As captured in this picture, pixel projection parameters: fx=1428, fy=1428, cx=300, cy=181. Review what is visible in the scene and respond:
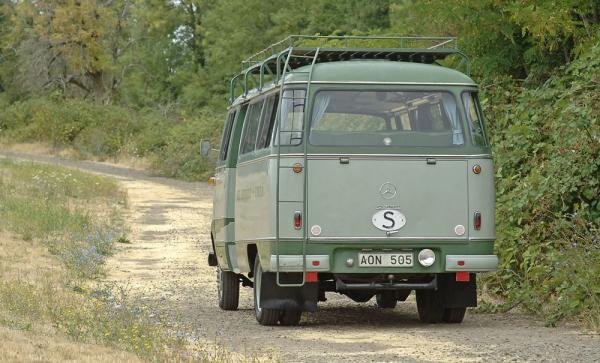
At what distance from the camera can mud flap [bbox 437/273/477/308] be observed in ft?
44.1

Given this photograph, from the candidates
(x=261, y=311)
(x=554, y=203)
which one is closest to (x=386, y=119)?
(x=261, y=311)

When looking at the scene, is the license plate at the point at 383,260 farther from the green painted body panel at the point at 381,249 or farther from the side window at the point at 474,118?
the side window at the point at 474,118

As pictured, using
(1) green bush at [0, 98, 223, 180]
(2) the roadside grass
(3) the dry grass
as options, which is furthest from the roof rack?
(1) green bush at [0, 98, 223, 180]

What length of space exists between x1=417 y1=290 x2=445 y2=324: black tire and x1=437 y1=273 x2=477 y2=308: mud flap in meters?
0.10

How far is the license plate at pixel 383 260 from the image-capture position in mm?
12883

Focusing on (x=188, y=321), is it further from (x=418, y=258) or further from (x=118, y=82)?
(x=118, y=82)

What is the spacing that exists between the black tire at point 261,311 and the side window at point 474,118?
2.38 m

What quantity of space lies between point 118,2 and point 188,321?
59.1 metres

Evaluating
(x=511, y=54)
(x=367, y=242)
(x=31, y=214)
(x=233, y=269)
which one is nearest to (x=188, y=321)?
(x=233, y=269)

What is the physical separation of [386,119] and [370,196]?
0.81 meters

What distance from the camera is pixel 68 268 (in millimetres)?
19281

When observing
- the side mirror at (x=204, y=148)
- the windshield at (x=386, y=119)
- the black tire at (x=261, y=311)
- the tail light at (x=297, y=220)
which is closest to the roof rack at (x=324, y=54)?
the windshield at (x=386, y=119)

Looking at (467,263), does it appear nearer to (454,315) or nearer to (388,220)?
(388,220)

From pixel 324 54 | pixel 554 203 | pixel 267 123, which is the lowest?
pixel 554 203
